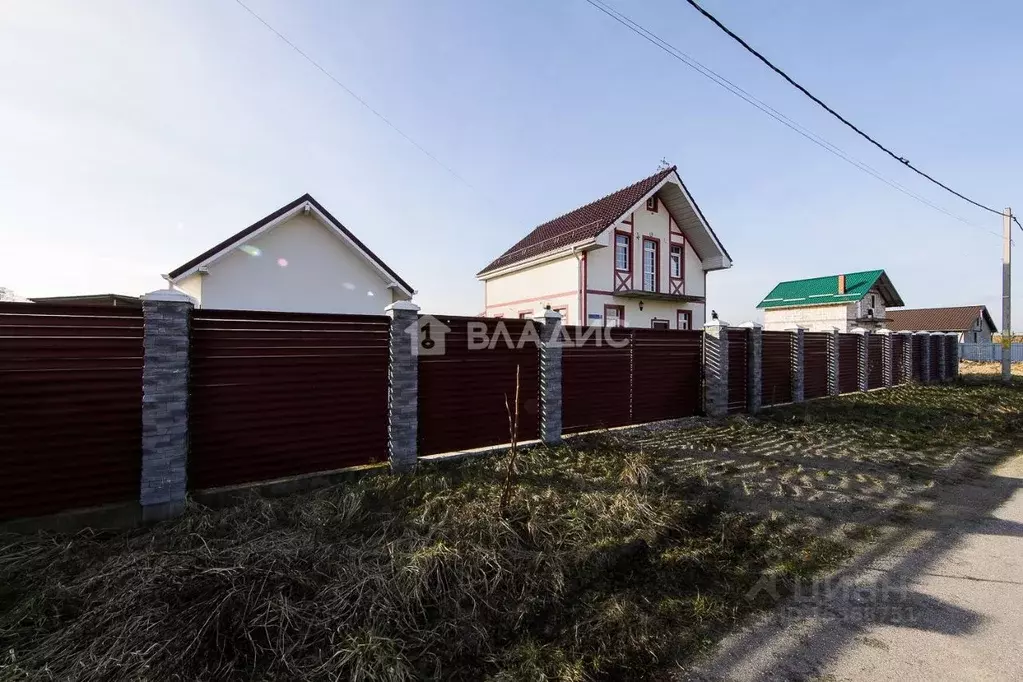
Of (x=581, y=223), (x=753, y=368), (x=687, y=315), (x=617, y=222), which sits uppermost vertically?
(x=581, y=223)

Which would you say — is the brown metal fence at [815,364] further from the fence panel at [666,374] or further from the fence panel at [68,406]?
the fence panel at [68,406]

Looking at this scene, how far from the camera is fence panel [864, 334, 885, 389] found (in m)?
14.4

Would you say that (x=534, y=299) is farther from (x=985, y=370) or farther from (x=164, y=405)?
(x=985, y=370)

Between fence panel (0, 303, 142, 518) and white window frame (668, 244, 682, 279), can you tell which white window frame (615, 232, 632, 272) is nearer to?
white window frame (668, 244, 682, 279)

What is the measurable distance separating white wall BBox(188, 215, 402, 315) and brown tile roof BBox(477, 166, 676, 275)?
255 inches

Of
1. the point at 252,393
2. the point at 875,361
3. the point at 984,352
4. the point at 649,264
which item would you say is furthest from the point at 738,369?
the point at 984,352

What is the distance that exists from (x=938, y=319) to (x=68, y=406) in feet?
196

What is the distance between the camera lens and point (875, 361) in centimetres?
1485

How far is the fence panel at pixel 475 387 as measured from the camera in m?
5.85

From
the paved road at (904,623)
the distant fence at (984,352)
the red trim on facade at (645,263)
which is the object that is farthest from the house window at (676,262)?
the distant fence at (984,352)

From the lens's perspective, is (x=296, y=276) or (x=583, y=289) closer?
(x=296, y=276)

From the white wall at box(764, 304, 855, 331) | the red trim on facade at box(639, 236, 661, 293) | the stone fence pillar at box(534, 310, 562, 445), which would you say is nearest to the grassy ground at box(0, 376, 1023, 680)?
the stone fence pillar at box(534, 310, 562, 445)

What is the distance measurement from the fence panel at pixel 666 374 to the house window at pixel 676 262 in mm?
9180

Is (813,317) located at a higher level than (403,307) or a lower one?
higher
